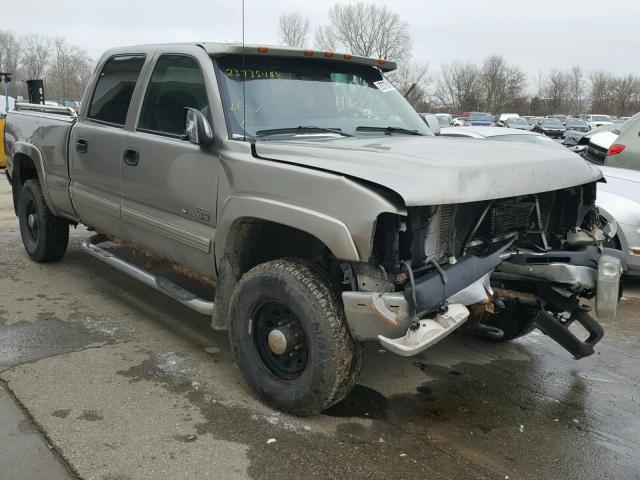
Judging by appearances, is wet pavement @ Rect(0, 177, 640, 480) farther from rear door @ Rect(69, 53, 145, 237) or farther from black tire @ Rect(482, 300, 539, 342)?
rear door @ Rect(69, 53, 145, 237)

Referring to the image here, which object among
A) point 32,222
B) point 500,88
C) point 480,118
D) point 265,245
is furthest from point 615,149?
point 500,88

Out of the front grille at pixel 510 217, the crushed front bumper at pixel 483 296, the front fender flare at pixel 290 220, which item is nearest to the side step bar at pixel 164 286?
the front fender flare at pixel 290 220

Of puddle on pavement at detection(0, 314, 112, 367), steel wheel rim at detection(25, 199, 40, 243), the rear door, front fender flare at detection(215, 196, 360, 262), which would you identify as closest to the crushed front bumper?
front fender flare at detection(215, 196, 360, 262)

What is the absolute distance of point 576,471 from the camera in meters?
2.89

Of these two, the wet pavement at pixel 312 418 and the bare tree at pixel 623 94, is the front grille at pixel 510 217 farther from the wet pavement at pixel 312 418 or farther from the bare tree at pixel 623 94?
the bare tree at pixel 623 94

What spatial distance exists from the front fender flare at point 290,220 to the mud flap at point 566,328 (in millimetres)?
1257

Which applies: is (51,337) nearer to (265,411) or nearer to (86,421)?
(86,421)

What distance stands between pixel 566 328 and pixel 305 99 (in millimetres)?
2059

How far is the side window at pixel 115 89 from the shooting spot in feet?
14.6

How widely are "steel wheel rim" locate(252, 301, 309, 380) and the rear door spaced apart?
1.72m

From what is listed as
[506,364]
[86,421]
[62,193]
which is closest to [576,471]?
[506,364]

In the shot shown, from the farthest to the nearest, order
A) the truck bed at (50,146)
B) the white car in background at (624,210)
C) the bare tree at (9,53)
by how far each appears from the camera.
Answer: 1. the bare tree at (9,53)
2. the white car in background at (624,210)
3. the truck bed at (50,146)

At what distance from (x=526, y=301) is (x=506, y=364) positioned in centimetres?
107

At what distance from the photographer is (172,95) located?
4.03 meters
